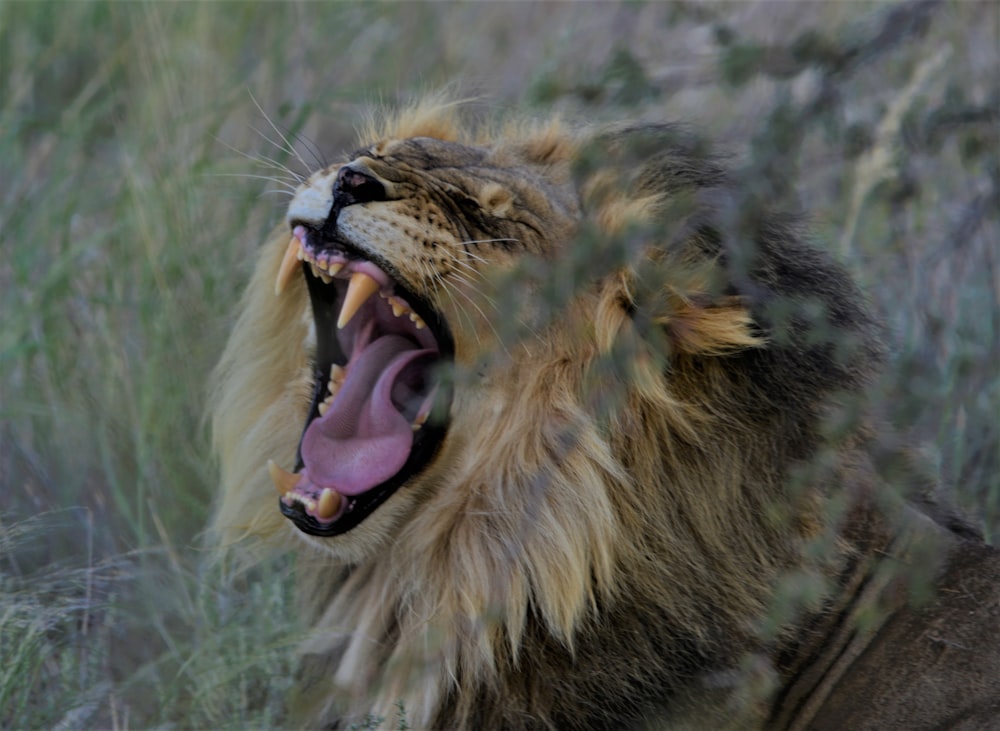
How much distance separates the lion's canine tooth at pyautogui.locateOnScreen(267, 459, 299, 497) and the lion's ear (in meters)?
0.94

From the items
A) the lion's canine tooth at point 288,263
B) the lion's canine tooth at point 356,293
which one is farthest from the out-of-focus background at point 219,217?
the lion's canine tooth at point 356,293

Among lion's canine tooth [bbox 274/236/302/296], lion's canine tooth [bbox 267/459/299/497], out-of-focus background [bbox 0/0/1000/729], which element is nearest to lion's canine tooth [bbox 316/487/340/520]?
lion's canine tooth [bbox 267/459/299/497]

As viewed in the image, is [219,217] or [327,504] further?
[219,217]

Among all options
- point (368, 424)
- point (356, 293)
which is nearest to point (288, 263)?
point (356, 293)

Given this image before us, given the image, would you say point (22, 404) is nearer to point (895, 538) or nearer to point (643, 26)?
point (895, 538)

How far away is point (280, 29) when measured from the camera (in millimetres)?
5734

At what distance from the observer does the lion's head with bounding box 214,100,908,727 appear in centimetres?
269

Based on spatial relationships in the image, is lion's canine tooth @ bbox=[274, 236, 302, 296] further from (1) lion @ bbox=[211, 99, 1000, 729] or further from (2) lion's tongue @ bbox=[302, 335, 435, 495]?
(2) lion's tongue @ bbox=[302, 335, 435, 495]

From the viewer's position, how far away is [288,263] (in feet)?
10.3

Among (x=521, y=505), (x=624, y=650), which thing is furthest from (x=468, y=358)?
(x=624, y=650)

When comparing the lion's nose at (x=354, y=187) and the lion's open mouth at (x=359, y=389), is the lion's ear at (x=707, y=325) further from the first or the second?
the lion's nose at (x=354, y=187)

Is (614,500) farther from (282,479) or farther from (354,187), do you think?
(354,187)

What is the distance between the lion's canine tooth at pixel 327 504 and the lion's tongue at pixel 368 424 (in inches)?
2.1

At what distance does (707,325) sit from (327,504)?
0.94m
